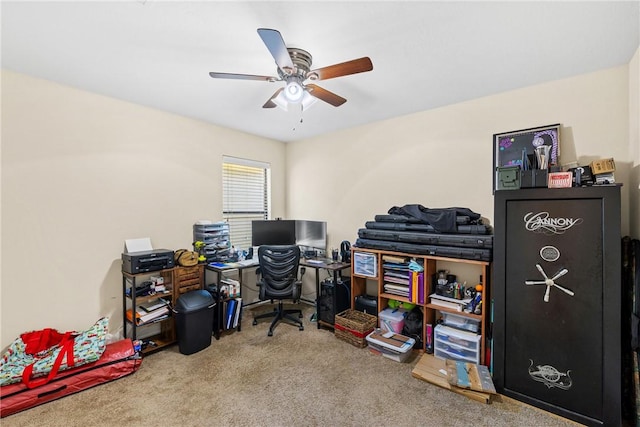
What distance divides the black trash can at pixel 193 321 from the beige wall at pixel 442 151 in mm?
1888

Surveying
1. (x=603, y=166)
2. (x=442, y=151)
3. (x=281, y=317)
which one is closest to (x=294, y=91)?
(x=442, y=151)

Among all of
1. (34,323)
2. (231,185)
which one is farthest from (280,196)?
(34,323)

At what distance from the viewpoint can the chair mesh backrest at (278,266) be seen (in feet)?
10.4

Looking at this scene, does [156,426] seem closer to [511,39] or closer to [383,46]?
[383,46]

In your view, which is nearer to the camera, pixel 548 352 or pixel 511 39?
pixel 511 39

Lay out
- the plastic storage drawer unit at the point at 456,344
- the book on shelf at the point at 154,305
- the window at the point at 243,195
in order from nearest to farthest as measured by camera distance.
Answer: the plastic storage drawer unit at the point at 456,344 → the book on shelf at the point at 154,305 → the window at the point at 243,195

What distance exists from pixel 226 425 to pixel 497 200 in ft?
8.40

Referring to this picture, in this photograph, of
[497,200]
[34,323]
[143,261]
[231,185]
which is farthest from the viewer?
[231,185]

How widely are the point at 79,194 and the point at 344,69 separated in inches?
106

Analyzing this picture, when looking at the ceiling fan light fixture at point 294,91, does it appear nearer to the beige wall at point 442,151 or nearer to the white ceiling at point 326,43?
the white ceiling at point 326,43

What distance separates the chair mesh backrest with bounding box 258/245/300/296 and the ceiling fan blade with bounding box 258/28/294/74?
194 cm

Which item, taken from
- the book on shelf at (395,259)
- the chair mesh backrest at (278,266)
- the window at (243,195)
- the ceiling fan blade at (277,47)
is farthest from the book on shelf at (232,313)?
the ceiling fan blade at (277,47)

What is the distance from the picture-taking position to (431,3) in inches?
59.5

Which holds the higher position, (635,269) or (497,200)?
(497,200)
